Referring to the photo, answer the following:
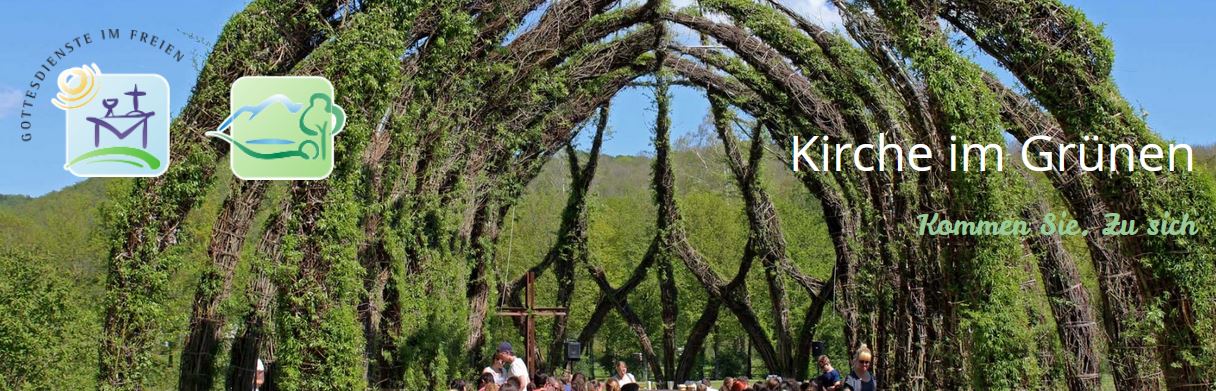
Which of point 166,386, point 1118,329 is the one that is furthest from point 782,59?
point 166,386

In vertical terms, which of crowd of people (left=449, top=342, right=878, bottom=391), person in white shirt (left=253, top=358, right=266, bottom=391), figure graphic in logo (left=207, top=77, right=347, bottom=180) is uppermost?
figure graphic in logo (left=207, top=77, right=347, bottom=180)

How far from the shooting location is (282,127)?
10.0 metres

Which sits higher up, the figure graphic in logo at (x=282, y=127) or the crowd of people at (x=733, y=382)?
the figure graphic in logo at (x=282, y=127)

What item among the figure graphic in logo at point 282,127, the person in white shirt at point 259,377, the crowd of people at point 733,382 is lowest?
the person in white shirt at point 259,377

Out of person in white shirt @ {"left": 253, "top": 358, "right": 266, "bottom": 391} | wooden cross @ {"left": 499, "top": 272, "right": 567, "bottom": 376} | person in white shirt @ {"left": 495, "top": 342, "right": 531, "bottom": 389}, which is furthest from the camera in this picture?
wooden cross @ {"left": 499, "top": 272, "right": 567, "bottom": 376}

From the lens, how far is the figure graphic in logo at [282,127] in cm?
932

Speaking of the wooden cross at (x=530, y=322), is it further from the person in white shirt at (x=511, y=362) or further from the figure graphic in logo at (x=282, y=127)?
the figure graphic in logo at (x=282, y=127)

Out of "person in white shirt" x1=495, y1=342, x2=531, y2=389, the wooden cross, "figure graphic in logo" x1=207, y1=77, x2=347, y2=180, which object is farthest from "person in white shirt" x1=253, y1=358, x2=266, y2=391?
the wooden cross

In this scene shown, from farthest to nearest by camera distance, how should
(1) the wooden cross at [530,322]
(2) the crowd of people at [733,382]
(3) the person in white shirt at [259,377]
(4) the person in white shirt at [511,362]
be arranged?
(1) the wooden cross at [530,322] → (3) the person in white shirt at [259,377] → (4) the person in white shirt at [511,362] → (2) the crowd of people at [733,382]

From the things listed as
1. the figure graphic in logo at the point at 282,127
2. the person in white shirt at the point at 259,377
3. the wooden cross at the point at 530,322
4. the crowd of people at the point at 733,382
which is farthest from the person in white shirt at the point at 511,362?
the wooden cross at the point at 530,322

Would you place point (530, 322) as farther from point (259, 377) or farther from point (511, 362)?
point (511, 362)

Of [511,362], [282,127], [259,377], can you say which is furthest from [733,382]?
[259,377]

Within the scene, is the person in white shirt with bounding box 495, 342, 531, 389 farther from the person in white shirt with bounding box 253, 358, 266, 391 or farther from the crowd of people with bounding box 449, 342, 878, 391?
the person in white shirt with bounding box 253, 358, 266, 391

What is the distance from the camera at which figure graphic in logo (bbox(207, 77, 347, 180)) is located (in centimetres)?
932
